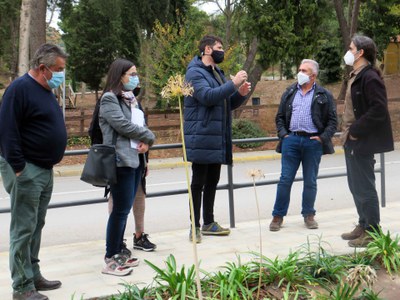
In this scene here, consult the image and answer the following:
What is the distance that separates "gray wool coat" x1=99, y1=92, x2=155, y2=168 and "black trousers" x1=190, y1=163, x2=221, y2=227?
3.15 ft

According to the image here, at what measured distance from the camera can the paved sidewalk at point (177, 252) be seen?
14.4 feet

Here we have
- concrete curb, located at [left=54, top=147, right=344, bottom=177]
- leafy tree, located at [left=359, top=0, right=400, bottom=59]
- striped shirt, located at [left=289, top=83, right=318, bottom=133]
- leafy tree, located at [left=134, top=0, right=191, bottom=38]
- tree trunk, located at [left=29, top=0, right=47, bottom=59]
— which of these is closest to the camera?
striped shirt, located at [left=289, top=83, right=318, bottom=133]

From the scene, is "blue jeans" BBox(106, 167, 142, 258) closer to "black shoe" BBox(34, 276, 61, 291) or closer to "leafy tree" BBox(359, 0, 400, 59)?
"black shoe" BBox(34, 276, 61, 291)

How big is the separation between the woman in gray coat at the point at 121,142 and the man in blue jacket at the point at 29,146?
2.02 ft

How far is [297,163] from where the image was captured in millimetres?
6223

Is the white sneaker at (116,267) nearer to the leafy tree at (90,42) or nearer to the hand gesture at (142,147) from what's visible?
the hand gesture at (142,147)

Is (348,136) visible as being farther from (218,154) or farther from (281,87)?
(281,87)

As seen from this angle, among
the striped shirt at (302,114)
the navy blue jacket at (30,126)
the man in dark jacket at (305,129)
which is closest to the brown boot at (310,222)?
the man in dark jacket at (305,129)

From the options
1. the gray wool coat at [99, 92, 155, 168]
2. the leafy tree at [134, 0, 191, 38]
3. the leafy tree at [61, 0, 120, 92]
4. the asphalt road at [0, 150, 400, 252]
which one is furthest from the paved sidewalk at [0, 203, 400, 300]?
the leafy tree at [61, 0, 120, 92]

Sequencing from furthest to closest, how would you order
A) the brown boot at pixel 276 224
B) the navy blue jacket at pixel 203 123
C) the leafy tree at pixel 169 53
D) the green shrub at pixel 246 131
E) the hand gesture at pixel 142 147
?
the leafy tree at pixel 169 53
the green shrub at pixel 246 131
the brown boot at pixel 276 224
the navy blue jacket at pixel 203 123
the hand gesture at pixel 142 147

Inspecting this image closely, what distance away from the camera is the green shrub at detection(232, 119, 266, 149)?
1877 cm

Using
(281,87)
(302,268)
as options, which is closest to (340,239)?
(302,268)

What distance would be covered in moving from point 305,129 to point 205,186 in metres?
1.29

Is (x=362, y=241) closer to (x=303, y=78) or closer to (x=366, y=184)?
(x=366, y=184)
